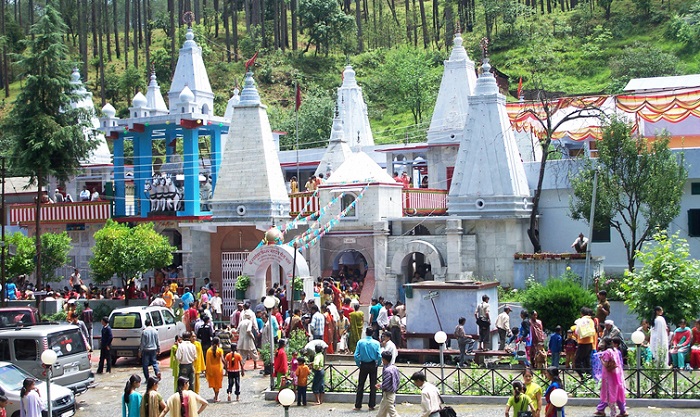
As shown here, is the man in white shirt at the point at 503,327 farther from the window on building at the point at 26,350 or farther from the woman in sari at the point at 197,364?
the window on building at the point at 26,350

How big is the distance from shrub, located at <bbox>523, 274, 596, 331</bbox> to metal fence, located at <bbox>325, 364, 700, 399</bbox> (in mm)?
3273

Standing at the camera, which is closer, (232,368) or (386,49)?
(232,368)

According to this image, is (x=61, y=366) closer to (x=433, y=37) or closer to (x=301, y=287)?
(x=301, y=287)

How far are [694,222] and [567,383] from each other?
1189cm

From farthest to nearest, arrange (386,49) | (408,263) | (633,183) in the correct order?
1. (386,49)
2. (408,263)
3. (633,183)

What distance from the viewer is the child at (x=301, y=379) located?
1557 centimetres

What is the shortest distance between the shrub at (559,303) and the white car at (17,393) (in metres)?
10.2

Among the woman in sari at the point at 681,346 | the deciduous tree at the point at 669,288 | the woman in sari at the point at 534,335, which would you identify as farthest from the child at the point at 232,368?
the deciduous tree at the point at 669,288

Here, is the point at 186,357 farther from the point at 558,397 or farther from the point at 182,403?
the point at 558,397

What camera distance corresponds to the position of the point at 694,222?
25281 millimetres

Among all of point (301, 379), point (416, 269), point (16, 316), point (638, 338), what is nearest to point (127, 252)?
point (16, 316)

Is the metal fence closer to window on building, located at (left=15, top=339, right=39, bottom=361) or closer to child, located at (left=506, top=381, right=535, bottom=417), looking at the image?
child, located at (left=506, top=381, right=535, bottom=417)

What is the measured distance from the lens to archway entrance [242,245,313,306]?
84.7ft

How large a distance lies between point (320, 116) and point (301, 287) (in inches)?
1362
